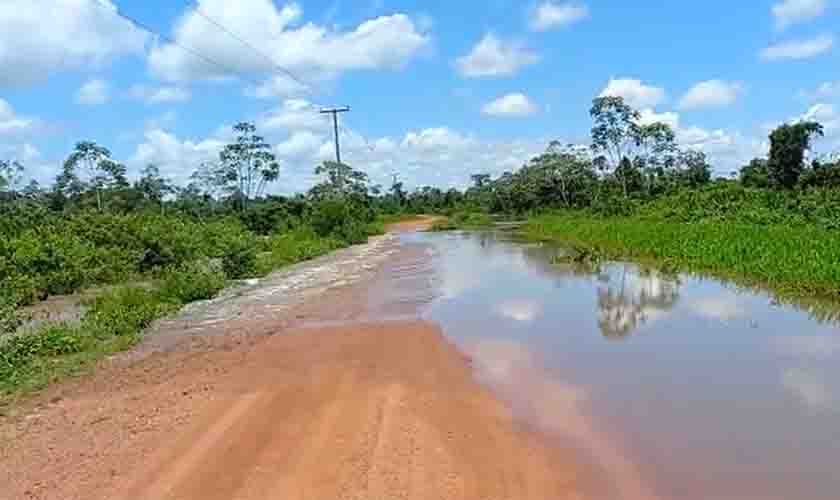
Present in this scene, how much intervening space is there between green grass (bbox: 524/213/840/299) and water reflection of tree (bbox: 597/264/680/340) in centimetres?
159

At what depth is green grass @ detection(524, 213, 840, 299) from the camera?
14250 mm

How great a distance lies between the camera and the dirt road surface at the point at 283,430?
5109 millimetres

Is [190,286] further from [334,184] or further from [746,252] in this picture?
[334,184]

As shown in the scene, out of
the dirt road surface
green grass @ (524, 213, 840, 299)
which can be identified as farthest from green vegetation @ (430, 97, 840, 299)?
the dirt road surface

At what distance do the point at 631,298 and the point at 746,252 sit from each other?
589cm

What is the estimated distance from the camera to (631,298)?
14.7 metres

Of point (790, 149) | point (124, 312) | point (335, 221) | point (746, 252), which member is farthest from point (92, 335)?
point (790, 149)

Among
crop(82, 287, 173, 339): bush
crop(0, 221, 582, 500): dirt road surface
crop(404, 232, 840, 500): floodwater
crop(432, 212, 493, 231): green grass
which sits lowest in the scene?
crop(432, 212, 493, 231): green grass

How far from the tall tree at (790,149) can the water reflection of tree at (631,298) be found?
22.7m

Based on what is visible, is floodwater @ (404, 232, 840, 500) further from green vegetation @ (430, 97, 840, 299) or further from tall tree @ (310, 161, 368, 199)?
tall tree @ (310, 161, 368, 199)

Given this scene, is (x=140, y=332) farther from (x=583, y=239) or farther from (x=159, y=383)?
(x=583, y=239)

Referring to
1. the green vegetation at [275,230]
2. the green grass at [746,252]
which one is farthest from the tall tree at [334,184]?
the green grass at [746,252]

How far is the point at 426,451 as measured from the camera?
5.68m

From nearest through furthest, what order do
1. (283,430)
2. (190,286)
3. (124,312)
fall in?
(283,430), (124,312), (190,286)
